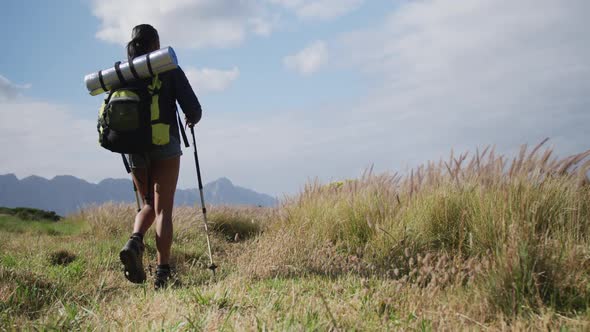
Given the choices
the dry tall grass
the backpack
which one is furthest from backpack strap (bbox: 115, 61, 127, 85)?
the dry tall grass

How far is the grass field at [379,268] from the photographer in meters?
2.57

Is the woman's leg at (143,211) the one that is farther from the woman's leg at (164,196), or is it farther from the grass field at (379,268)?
the grass field at (379,268)

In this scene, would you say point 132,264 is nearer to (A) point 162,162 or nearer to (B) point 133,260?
(B) point 133,260

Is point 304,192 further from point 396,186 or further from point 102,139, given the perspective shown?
point 102,139

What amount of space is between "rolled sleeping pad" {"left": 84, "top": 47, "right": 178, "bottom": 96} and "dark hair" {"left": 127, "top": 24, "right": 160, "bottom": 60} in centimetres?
21

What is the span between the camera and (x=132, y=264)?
3984 mm

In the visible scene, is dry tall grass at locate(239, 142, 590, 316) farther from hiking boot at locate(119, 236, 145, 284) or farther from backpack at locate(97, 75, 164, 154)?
backpack at locate(97, 75, 164, 154)

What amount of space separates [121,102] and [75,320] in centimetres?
215

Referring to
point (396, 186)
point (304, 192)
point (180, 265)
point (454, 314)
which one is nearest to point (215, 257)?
point (180, 265)

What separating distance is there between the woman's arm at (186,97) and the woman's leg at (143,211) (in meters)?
0.75

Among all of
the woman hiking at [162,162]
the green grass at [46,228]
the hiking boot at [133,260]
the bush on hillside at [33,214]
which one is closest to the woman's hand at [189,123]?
the woman hiking at [162,162]

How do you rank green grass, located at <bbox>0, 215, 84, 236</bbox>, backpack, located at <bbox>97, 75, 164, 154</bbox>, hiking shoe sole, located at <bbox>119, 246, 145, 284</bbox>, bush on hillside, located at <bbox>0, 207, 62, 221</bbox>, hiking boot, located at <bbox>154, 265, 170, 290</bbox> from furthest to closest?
bush on hillside, located at <bbox>0, 207, 62, 221</bbox>, green grass, located at <bbox>0, 215, 84, 236</bbox>, hiking boot, located at <bbox>154, 265, 170, 290</bbox>, backpack, located at <bbox>97, 75, 164, 154</bbox>, hiking shoe sole, located at <bbox>119, 246, 145, 284</bbox>

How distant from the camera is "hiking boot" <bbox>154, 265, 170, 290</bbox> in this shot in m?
4.17

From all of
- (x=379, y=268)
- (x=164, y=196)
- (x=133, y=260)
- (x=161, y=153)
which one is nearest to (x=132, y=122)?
(x=161, y=153)
